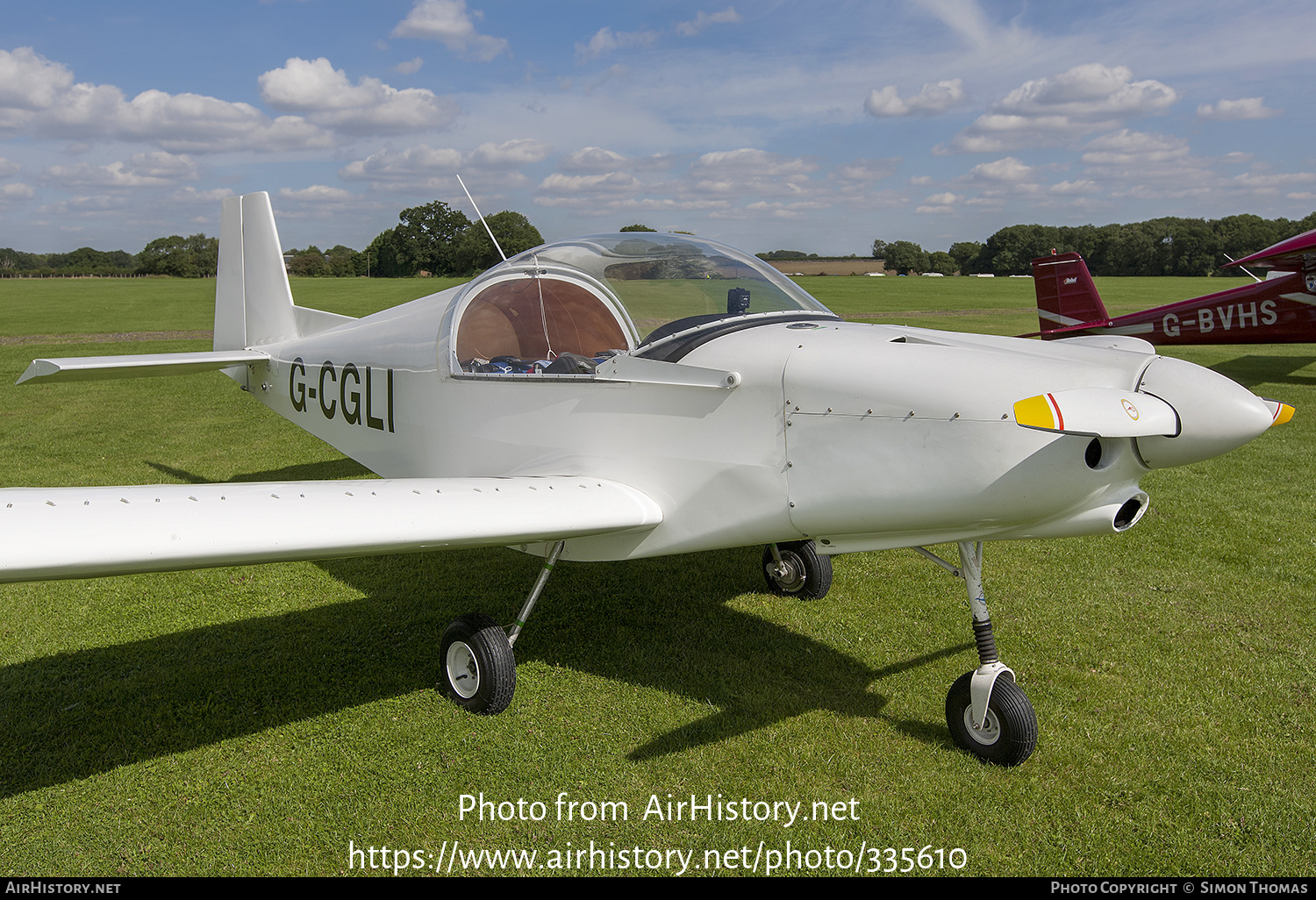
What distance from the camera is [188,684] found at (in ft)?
12.6

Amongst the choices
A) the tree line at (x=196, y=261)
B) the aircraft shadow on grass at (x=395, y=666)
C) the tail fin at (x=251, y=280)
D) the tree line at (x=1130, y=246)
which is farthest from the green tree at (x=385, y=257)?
the aircraft shadow on grass at (x=395, y=666)

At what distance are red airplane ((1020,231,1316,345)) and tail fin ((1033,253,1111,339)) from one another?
15mm

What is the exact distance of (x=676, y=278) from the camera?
3818 mm

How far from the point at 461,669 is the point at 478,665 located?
0.20 m

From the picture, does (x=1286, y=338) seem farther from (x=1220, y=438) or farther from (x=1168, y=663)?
(x=1220, y=438)

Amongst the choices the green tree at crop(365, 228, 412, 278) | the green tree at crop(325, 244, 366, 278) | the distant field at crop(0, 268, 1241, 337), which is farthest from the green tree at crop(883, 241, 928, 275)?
the green tree at crop(325, 244, 366, 278)

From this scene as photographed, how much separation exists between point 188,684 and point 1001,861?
3541 millimetres

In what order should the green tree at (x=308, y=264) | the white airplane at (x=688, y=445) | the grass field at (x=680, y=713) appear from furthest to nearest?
the green tree at (x=308, y=264) → the grass field at (x=680, y=713) → the white airplane at (x=688, y=445)

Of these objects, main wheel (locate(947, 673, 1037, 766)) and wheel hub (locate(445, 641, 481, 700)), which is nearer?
main wheel (locate(947, 673, 1037, 766))

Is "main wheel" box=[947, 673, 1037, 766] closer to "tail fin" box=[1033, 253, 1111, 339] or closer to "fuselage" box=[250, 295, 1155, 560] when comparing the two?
"fuselage" box=[250, 295, 1155, 560]

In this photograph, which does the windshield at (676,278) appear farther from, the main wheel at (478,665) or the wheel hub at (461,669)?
the wheel hub at (461,669)

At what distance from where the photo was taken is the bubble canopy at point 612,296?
3709 millimetres

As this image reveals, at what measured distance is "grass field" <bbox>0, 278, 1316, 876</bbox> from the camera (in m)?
2.76

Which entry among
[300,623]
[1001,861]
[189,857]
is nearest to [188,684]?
[300,623]
